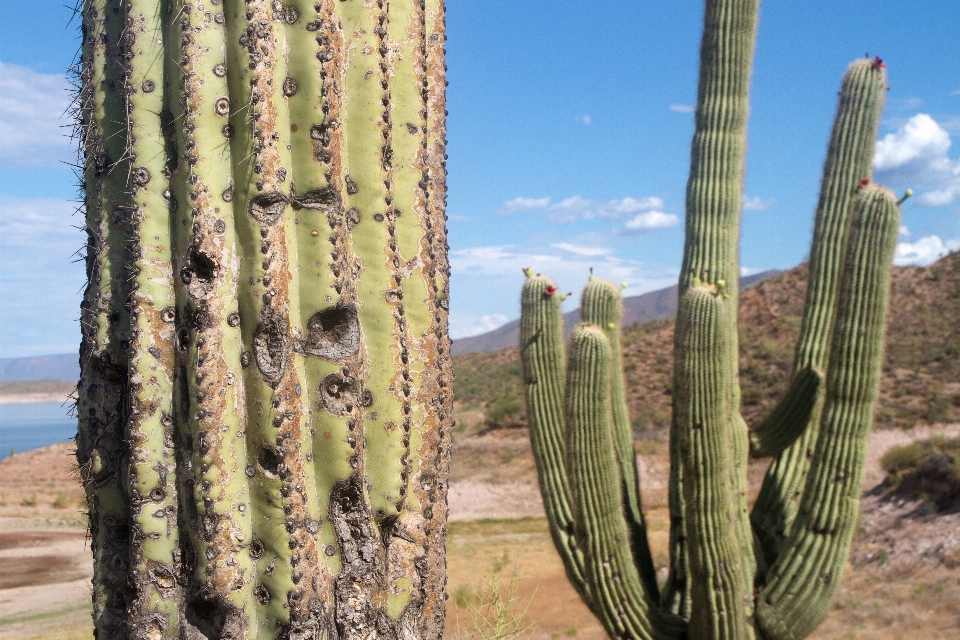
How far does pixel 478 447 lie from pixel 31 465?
1713 centimetres

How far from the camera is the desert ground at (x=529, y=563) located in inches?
382

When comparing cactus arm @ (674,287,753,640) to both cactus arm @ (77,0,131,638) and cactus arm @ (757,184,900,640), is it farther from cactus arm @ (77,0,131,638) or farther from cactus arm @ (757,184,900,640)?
cactus arm @ (77,0,131,638)

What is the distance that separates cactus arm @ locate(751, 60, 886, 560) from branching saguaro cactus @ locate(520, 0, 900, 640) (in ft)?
0.05

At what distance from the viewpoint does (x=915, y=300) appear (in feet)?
101

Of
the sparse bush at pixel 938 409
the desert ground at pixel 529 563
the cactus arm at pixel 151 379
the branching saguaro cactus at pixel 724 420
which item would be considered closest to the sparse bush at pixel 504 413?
the desert ground at pixel 529 563

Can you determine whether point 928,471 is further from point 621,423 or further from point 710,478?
point 710,478

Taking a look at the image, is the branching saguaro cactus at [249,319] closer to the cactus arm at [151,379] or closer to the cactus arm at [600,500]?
the cactus arm at [151,379]

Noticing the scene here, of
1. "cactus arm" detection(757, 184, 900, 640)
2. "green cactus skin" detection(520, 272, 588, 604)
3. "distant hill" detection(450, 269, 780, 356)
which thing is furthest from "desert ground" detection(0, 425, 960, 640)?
"distant hill" detection(450, 269, 780, 356)

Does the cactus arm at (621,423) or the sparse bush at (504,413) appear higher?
the cactus arm at (621,423)

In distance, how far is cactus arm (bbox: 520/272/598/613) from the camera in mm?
7504

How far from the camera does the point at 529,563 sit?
44.6 feet

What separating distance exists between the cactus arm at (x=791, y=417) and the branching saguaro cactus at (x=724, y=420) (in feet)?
0.04

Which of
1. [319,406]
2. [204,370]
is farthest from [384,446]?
[204,370]

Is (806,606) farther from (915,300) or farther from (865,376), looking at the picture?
(915,300)
